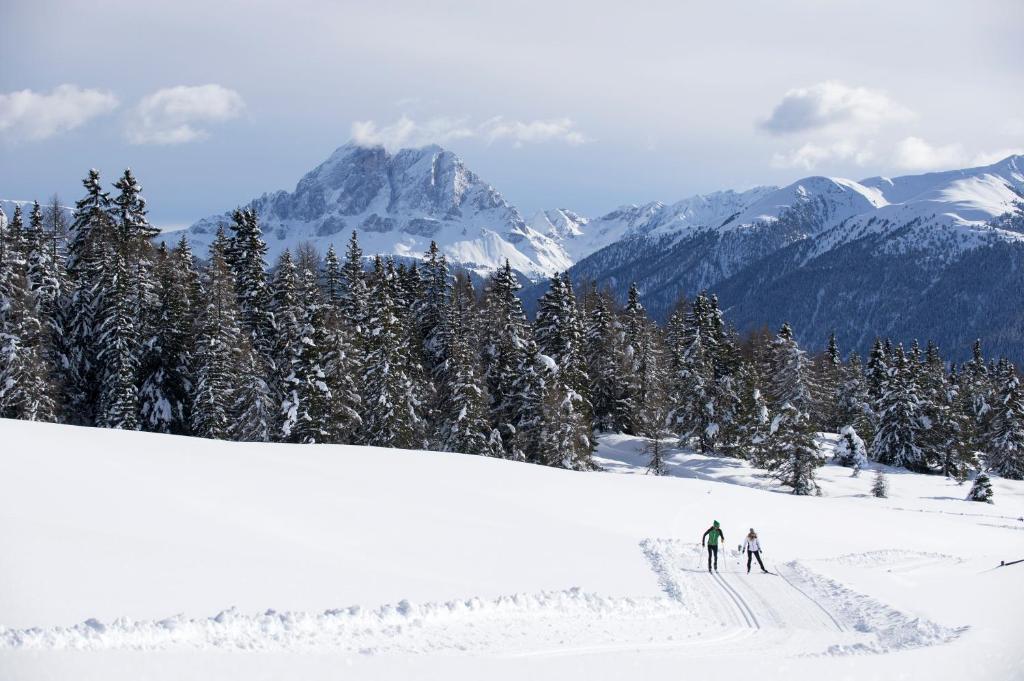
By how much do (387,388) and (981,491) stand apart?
42.2m

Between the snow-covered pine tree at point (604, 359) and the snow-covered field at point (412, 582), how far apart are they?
2825 cm

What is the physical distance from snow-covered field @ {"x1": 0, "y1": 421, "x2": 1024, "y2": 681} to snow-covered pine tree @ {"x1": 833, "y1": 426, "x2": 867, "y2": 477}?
3059 centimetres

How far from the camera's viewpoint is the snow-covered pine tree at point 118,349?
119ft

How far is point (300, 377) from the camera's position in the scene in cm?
3881

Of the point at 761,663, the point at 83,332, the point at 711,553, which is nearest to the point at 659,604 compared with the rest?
the point at 761,663

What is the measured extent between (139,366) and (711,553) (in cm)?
2993

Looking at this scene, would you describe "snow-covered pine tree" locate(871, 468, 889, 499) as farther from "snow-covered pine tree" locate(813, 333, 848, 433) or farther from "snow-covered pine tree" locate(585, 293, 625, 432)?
"snow-covered pine tree" locate(585, 293, 625, 432)

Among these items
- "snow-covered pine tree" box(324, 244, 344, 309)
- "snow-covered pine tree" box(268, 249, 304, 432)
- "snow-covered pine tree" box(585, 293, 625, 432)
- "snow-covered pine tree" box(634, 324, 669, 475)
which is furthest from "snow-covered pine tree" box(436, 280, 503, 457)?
"snow-covered pine tree" box(585, 293, 625, 432)

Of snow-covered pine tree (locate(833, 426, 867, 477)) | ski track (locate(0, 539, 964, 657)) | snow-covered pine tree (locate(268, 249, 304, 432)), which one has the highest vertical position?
snow-covered pine tree (locate(268, 249, 304, 432))

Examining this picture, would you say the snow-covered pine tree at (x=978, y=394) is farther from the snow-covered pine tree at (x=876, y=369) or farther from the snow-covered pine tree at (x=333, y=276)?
the snow-covered pine tree at (x=333, y=276)

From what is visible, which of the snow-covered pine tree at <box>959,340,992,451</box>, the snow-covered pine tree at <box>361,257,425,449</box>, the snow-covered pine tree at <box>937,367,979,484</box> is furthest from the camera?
the snow-covered pine tree at <box>959,340,992,451</box>

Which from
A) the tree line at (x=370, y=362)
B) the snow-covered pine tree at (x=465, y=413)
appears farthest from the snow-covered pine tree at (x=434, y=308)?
the snow-covered pine tree at (x=465, y=413)

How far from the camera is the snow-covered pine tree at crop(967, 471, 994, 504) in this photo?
2032 inches

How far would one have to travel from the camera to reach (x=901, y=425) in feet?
211
